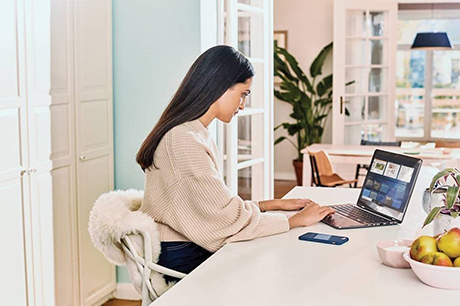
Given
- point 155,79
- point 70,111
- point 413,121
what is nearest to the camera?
point 70,111

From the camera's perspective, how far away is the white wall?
29.1 ft

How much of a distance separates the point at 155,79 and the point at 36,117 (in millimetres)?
928

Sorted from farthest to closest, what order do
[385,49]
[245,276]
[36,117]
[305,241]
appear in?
[385,49] < [36,117] < [305,241] < [245,276]

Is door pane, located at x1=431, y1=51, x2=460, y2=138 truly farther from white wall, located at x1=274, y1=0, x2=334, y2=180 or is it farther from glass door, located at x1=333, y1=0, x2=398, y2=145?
white wall, located at x1=274, y1=0, x2=334, y2=180

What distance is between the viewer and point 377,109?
8.09 metres

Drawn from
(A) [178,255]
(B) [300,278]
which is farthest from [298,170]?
(B) [300,278]

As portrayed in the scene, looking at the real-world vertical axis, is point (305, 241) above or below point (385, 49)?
below

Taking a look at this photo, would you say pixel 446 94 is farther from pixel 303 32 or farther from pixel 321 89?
pixel 303 32

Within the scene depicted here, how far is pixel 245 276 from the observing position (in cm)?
177

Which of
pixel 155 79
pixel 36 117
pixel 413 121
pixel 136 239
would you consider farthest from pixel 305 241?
pixel 413 121

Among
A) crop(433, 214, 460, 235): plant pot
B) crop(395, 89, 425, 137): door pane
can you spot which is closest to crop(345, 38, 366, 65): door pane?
crop(395, 89, 425, 137): door pane

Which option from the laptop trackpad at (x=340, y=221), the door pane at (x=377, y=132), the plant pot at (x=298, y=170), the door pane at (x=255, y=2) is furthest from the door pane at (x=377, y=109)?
the laptop trackpad at (x=340, y=221)

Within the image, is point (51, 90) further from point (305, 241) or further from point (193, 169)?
point (305, 241)

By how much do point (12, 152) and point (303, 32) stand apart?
21.0 feet
